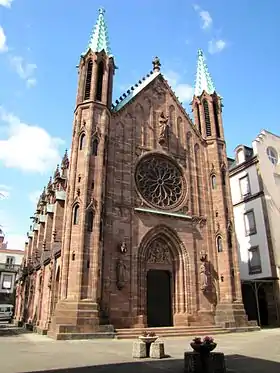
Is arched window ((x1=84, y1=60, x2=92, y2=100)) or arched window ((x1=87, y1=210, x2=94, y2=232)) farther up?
arched window ((x1=84, y1=60, x2=92, y2=100))

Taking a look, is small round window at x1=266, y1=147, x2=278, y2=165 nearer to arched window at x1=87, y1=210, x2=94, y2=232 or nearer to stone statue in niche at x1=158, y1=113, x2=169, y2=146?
stone statue in niche at x1=158, y1=113, x2=169, y2=146

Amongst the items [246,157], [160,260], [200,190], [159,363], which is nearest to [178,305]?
[160,260]

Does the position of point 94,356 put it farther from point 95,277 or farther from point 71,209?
point 71,209

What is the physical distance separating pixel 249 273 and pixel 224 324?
10448 millimetres

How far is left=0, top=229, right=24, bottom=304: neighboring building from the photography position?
62.3 m

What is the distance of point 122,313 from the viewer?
20.4 meters

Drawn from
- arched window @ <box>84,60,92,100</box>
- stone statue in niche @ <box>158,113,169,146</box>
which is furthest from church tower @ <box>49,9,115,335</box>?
stone statue in niche @ <box>158,113,169,146</box>

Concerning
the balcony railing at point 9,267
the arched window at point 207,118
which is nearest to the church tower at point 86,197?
the arched window at point 207,118

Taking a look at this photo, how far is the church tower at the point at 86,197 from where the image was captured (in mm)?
18391

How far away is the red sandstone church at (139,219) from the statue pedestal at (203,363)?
35.1ft

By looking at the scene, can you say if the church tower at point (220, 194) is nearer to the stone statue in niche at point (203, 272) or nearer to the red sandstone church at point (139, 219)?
the red sandstone church at point (139, 219)

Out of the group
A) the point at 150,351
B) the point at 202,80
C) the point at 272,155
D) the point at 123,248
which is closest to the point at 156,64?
the point at 202,80

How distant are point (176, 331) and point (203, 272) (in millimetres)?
5039

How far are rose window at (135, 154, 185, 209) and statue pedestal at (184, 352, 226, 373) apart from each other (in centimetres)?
1631
